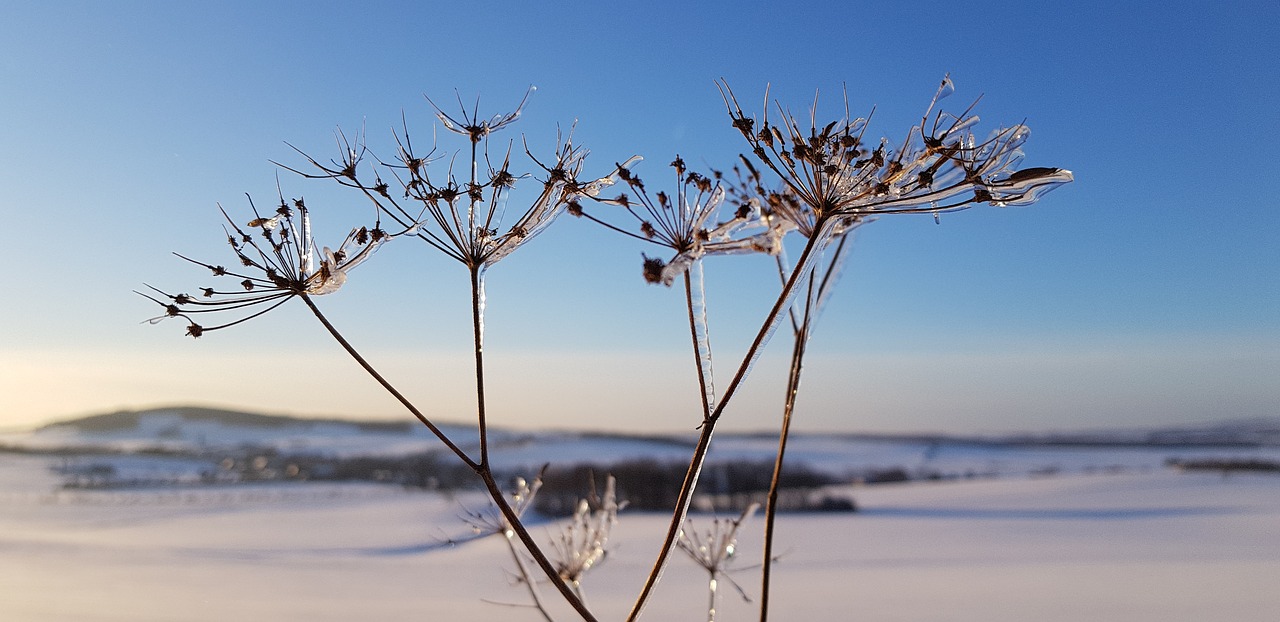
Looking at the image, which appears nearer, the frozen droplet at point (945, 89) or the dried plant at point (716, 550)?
the frozen droplet at point (945, 89)

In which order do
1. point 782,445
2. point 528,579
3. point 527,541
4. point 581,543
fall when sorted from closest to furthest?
point 527,541 → point 782,445 → point 528,579 → point 581,543

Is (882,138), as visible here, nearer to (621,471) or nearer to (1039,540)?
(621,471)

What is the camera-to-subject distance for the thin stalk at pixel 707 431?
69 centimetres

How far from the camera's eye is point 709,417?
2.40 ft

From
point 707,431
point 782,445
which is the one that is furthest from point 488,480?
point 782,445

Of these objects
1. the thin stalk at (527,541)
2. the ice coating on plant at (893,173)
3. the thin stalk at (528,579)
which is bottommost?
the thin stalk at (528,579)

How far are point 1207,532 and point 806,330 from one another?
8.37 feet

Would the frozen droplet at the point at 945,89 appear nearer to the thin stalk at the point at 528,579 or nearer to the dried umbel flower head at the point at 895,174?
the dried umbel flower head at the point at 895,174

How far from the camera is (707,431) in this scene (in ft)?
2.38

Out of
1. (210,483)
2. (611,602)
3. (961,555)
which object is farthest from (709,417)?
(210,483)

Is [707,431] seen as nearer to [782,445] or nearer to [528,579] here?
[782,445]

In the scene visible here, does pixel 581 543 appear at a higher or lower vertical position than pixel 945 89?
lower

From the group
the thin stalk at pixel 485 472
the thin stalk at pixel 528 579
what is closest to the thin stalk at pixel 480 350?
the thin stalk at pixel 485 472

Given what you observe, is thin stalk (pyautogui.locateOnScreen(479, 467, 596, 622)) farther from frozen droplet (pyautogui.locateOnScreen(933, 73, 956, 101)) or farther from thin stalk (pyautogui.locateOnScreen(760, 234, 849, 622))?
frozen droplet (pyautogui.locateOnScreen(933, 73, 956, 101))
